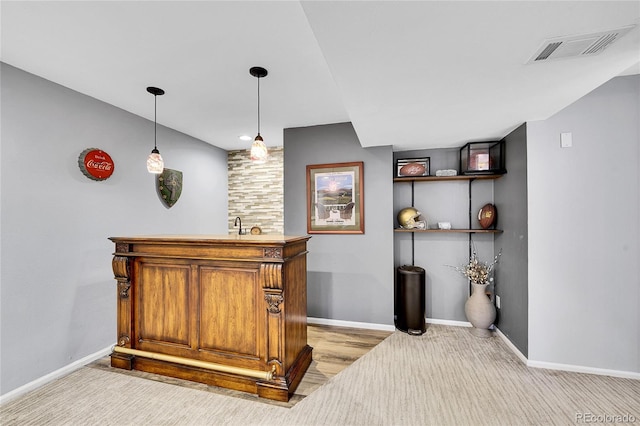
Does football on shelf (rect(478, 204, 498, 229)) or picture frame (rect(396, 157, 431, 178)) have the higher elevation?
picture frame (rect(396, 157, 431, 178))

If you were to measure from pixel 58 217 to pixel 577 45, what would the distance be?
4.04 meters

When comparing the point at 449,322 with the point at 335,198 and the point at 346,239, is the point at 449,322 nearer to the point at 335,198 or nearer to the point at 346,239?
the point at 346,239

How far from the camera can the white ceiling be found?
4.08ft

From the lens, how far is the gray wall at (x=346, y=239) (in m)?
3.47

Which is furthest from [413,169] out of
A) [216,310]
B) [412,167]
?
[216,310]

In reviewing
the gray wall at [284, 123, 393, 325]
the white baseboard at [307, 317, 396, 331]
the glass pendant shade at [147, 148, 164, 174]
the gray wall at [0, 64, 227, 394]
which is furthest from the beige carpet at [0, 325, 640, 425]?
the glass pendant shade at [147, 148, 164, 174]

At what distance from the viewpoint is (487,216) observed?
327 cm

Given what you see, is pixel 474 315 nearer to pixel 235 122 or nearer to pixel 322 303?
pixel 322 303

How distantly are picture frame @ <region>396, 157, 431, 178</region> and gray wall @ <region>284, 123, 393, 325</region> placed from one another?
0.60ft

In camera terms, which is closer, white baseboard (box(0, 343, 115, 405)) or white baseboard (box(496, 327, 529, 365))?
white baseboard (box(0, 343, 115, 405))

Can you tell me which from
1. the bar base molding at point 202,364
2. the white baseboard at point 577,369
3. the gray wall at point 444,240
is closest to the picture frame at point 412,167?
the gray wall at point 444,240

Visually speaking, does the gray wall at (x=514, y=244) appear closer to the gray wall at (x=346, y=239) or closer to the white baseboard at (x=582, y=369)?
the white baseboard at (x=582, y=369)

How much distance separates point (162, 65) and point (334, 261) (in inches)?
108

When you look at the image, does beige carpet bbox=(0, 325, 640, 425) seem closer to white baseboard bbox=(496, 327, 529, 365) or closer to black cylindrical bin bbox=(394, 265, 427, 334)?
white baseboard bbox=(496, 327, 529, 365)
